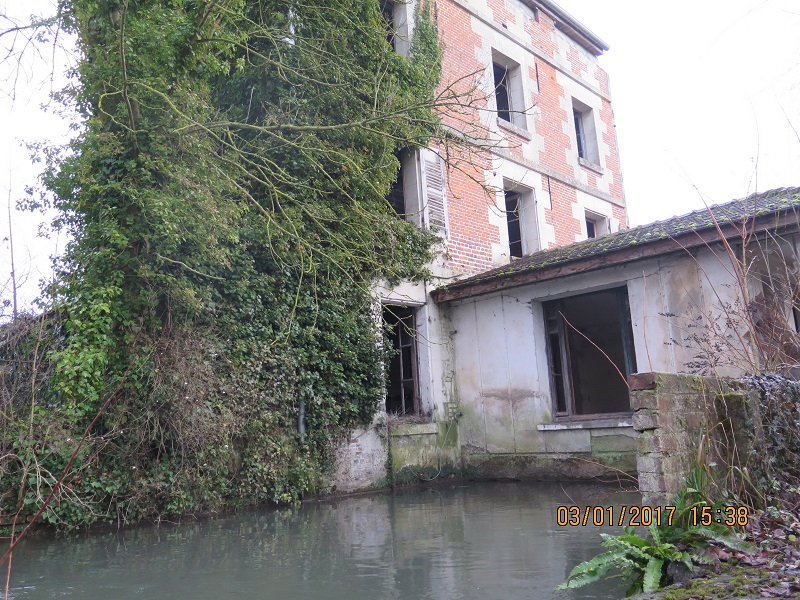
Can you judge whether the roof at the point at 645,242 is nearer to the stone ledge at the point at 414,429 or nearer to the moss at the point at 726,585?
the stone ledge at the point at 414,429

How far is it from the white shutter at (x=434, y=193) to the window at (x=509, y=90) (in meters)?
2.86

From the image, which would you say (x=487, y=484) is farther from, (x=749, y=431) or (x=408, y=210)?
(x=749, y=431)

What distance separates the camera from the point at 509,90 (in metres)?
13.9

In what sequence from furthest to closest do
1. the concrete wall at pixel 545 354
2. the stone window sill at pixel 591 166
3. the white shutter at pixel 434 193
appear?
the stone window sill at pixel 591 166 < the white shutter at pixel 434 193 < the concrete wall at pixel 545 354

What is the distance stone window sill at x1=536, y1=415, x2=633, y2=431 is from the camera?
8.93m

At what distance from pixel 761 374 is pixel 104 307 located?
644cm

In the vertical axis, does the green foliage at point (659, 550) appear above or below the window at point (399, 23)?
below

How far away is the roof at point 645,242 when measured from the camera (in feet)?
23.7

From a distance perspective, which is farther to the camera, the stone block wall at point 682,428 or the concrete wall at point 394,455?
the concrete wall at point 394,455

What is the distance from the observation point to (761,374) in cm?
494

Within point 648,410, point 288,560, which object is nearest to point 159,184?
point 288,560

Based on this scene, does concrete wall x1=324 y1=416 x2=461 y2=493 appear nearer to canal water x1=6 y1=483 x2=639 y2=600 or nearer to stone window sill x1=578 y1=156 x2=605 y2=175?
canal water x1=6 y1=483 x2=639 y2=600
